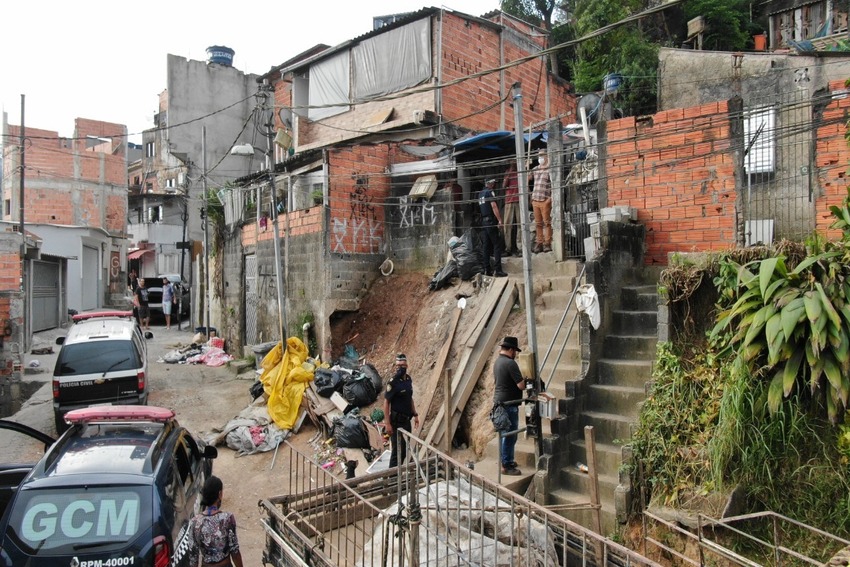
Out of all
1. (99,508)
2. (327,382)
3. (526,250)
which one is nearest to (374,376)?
(327,382)

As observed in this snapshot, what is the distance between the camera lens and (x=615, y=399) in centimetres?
697

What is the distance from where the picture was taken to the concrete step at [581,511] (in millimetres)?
6000

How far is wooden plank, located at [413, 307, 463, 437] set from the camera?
30.2 feet

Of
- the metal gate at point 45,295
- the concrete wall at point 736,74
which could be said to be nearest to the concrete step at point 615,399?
the concrete wall at point 736,74

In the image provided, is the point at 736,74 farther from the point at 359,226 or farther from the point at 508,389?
the point at 508,389

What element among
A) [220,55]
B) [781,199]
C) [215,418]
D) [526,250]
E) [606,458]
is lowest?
[215,418]

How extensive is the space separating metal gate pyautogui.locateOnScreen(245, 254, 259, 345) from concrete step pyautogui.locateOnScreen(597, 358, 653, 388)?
11.0 m

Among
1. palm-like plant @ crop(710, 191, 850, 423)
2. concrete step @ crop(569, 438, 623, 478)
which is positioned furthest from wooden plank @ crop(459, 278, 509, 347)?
palm-like plant @ crop(710, 191, 850, 423)

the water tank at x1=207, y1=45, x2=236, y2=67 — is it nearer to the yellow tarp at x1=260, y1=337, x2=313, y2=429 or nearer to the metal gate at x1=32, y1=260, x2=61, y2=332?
the metal gate at x1=32, y1=260, x2=61, y2=332

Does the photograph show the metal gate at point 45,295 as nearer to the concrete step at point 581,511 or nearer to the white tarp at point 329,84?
the white tarp at point 329,84

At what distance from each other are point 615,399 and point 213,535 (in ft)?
14.5

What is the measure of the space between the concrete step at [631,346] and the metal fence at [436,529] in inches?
114

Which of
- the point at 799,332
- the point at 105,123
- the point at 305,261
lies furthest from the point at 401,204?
the point at 105,123

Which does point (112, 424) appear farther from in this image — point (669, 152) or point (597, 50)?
point (597, 50)
